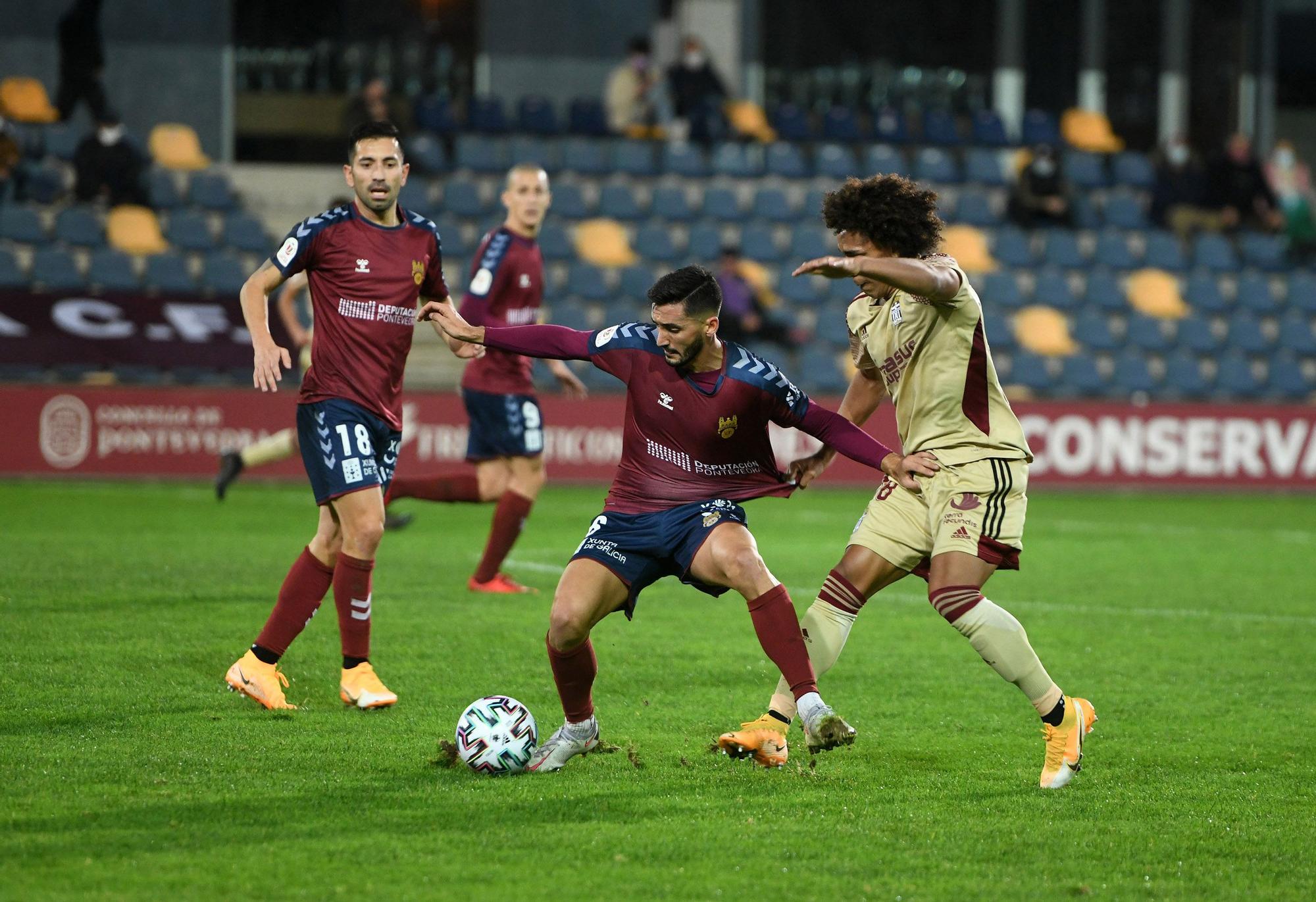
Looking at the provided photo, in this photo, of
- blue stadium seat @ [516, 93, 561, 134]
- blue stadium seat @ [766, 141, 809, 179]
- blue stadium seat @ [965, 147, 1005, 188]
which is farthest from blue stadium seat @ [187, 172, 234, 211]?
blue stadium seat @ [965, 147, 1005, 188]

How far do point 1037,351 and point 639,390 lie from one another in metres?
15.3

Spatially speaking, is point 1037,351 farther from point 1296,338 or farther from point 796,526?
point 796,526

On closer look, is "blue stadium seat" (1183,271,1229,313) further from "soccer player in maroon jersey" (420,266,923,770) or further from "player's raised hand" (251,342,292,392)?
"player's raised hand" (251,342,292,392)

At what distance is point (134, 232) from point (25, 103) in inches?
122

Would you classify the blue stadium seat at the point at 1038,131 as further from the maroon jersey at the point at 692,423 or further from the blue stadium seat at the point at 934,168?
the maroon jersey at the point at 692,423

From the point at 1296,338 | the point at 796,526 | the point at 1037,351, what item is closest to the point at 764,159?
the point at 1037,351

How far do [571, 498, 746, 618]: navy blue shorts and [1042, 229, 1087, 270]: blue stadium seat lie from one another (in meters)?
16.7

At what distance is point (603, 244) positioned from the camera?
19.5 m

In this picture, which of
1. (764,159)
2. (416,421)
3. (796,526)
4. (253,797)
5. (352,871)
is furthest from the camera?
(764,159)

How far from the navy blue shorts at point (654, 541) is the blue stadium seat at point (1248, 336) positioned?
17068 mm

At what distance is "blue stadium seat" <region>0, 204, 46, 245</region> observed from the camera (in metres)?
17.2

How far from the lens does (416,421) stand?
15805 mm

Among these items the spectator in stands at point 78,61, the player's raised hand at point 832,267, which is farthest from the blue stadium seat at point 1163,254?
the player's raised hand at point 832,267

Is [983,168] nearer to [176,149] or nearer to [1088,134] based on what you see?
[1088,134]
